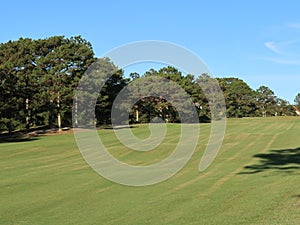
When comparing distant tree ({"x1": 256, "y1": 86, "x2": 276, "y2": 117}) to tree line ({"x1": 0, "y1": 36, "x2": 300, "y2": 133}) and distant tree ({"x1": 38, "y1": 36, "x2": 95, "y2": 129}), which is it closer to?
tree line ({"x1": 0, "y1": 36, "x2": 300, "y2": 133})

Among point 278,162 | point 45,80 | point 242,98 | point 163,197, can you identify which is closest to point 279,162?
point 278,162

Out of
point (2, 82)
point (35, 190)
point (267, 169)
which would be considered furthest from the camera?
point (2, 82)

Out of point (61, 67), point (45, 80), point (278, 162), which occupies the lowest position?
point (278, 162)

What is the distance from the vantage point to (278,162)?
60.8 ft

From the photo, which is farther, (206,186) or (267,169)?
(267,169)

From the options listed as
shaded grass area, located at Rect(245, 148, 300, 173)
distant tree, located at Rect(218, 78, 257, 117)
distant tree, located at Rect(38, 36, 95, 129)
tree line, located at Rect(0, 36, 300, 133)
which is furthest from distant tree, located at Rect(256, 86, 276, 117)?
shaded grass area, located at Rect(245, 148, 300, 173)

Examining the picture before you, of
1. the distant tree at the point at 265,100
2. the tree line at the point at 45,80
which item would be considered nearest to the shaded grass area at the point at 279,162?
the tree line at the point at 45,80

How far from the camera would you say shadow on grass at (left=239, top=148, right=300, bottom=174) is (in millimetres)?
16103

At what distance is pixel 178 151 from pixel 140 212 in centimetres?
1714

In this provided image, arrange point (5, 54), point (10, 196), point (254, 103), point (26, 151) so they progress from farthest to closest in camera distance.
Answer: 1. point (254, 103)
2. point (5, 54)
3. point (26, 151)
4. point (10, 196)

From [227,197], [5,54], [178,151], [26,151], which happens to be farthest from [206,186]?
[5,54]

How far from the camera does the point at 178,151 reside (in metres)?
26.3

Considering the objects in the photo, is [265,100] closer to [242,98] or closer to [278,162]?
[242,98]

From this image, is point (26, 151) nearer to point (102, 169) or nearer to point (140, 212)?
point (102, 169)
